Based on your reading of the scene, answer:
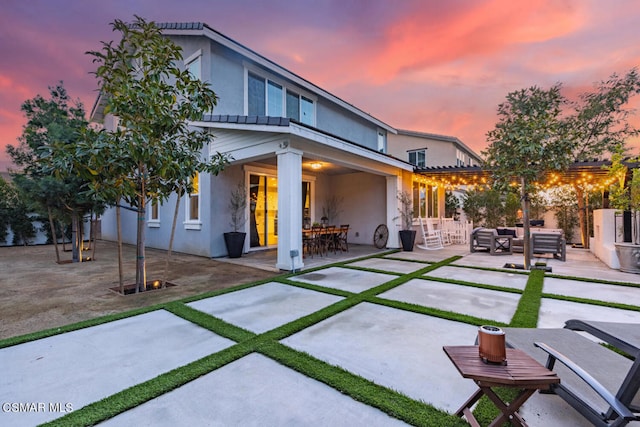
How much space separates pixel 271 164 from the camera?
9.27 m

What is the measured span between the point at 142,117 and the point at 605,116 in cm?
1818

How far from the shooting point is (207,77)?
25.2ft

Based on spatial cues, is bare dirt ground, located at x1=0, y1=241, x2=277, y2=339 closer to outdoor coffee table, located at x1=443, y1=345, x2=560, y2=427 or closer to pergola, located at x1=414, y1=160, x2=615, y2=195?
outdoor coffee table, located at x1=443, y1=345, x2=560, y2=427

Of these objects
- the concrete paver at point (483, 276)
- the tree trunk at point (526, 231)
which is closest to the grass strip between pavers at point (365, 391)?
the concrete paver at point (483, 276)

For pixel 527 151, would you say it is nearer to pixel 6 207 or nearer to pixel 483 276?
pixel 483 276

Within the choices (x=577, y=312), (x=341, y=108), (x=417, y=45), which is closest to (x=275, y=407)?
(x=577, y=312)

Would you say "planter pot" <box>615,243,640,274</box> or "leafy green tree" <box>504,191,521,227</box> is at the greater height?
"leafy green tree" <box>504,191,521,227</box>

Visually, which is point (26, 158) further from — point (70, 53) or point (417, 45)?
point (417, 45)

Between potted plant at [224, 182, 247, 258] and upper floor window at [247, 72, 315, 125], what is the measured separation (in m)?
2.57

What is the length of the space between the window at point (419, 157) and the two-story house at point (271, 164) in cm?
665

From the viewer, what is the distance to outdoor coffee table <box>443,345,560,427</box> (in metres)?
1.35

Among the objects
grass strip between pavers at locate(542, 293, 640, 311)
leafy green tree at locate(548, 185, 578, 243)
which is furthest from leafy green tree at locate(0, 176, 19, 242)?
leafy green tree at locate(548, 185, 578, 243)

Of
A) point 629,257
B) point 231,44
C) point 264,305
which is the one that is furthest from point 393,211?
point 231,44

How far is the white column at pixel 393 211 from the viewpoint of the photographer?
9914 mm
